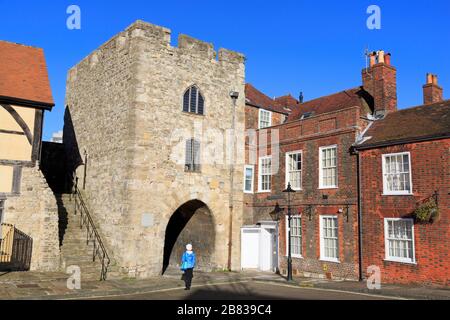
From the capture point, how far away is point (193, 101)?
62.4 ft

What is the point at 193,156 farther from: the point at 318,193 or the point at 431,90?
the point at 431,90

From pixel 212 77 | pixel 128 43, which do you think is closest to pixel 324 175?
pixel 212 77

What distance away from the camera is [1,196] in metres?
15.0

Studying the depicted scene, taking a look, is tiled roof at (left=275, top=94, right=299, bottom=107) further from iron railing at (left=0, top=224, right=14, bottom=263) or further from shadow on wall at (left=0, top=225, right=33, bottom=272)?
iron railing at (left=0, top=224, right=14, bottom=263)

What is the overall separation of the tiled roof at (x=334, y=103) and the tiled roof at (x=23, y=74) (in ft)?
46.2

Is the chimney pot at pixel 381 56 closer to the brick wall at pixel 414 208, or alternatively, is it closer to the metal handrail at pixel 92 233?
the brick wall at pixel 414 208

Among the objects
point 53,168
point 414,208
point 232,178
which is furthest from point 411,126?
point 53,168

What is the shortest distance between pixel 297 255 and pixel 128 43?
1173 cm

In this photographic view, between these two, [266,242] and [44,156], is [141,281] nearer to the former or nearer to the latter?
[266,242]

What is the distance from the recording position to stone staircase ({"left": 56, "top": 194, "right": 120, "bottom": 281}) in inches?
617

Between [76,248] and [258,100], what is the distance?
12.4 meters

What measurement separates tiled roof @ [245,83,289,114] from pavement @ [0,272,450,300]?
1009 cm

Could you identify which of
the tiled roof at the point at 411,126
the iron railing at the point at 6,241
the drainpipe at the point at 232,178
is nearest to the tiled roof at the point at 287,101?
the drainpipe at the point at 232,178

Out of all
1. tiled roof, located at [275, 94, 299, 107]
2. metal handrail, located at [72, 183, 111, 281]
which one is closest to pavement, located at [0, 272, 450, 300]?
metal handrail, located at [72, 183, 111, 281]
